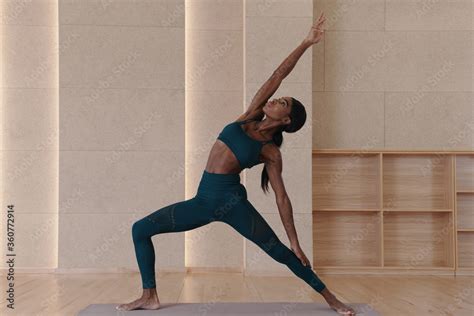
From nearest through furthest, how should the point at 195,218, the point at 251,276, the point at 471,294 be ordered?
the point at 195,218, the point at 471,294, the point at 251,276

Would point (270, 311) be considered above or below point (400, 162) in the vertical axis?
below

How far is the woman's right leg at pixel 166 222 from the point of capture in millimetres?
3916

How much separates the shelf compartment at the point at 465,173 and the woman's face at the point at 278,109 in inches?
124

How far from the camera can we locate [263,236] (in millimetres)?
3834

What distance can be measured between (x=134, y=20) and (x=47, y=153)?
5.03 feet

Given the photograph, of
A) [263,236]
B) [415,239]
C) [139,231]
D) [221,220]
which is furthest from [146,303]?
[415,239]

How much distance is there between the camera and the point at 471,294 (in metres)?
4.94

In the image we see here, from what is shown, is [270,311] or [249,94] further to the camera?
[249,94]

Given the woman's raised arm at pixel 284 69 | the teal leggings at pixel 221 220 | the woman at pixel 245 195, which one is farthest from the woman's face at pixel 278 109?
the teal leggings at pixel 221 220

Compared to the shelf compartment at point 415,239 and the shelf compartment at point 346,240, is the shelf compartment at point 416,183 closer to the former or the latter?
the shelf compartment at point 415,239

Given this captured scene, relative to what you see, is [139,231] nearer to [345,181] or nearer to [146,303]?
[146,303]

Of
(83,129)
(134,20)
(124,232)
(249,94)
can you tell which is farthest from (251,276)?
(134,20)

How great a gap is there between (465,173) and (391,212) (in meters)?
0.81

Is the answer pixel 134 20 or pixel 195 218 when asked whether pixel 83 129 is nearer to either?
pixel 134 20
